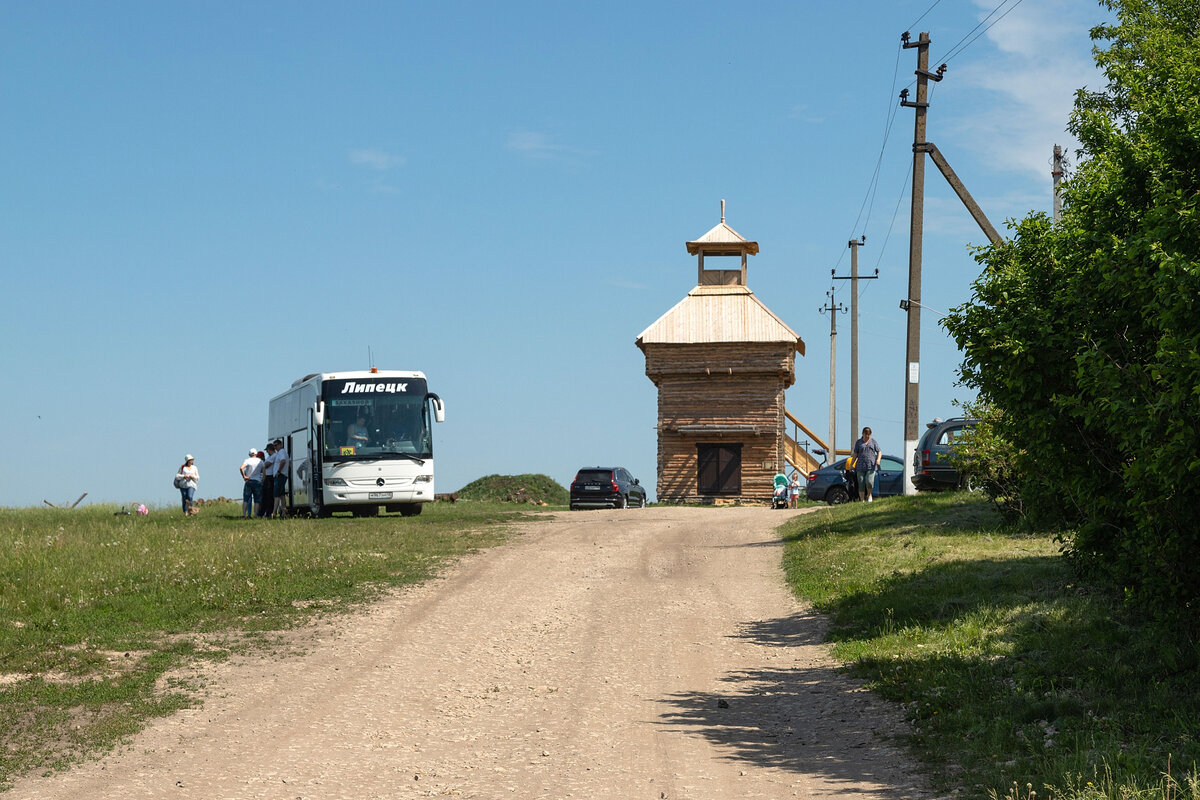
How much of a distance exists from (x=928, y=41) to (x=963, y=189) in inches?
149

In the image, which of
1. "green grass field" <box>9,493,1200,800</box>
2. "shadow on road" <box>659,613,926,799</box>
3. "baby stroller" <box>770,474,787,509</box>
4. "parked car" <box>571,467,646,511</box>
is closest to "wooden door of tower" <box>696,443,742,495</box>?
"parked car" <box>571,467,646,511</box>

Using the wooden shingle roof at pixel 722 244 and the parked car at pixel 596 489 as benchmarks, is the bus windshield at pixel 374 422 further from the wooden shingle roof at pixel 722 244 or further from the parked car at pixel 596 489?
the wooden shingle roof at pixel 722 244

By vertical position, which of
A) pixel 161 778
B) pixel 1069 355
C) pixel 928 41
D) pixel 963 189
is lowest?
pixel 161 778

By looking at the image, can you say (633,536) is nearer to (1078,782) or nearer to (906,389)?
(906,389)

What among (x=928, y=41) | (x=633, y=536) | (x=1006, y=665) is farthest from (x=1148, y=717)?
(x=928, y=41)

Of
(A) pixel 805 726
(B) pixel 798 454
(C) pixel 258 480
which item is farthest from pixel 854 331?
(A) pixel 805 726

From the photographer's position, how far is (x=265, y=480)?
28.7 meters

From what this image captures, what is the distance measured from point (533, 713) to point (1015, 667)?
3.99 m

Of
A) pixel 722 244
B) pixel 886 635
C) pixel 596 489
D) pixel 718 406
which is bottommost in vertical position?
pixel 886 635

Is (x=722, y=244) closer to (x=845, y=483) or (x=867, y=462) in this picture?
(x=845, y=483)

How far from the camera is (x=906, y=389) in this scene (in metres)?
25.6

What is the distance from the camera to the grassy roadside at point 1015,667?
6414 mm

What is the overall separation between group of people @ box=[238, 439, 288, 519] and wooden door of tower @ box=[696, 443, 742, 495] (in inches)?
732

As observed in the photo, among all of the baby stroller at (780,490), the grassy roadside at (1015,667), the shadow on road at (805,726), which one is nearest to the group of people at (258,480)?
the baby stroller at (780,490)
